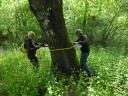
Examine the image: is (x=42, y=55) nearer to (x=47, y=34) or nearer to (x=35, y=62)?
(x=35, y=62)

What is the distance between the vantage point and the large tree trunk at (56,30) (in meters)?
10.7

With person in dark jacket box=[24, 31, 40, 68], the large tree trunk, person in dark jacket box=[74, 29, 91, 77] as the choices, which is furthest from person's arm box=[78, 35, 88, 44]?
person in dark jacket box=[24, 31, 40, 68]

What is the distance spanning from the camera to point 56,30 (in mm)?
11023

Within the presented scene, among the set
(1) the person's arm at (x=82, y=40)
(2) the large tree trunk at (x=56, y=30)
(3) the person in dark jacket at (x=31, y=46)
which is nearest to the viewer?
(2) the large tree trunk at (x=56, y=30)

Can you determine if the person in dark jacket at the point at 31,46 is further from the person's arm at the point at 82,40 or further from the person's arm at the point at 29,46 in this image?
the person's arm at the point at 82,40

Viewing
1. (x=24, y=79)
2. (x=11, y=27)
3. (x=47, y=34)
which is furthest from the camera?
(x=11, y=27)

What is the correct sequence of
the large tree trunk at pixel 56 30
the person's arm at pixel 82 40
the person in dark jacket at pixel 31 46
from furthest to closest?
1. the person in dark jacket at pixel 31 46
2. the person's arm at pixel 82 40
3. the large tree trunk at pixel 56 30

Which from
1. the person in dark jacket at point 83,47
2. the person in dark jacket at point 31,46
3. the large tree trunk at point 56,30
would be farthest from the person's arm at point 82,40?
the person in dark jacket at point 31,46

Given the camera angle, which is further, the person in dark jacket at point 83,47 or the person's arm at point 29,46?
the person's arm at point 29,46

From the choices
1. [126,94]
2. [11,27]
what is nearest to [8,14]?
[11,27]

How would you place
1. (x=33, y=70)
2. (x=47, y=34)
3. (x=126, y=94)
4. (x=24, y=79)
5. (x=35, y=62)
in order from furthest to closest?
1. (x=35, y=62)
2. (x=47, y=34)
3. (x=33, y=70)
4. (x=24, y=79)
5. (x=126, y=94)

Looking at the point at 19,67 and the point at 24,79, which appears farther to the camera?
the point at 19,67

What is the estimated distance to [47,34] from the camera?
11.2m

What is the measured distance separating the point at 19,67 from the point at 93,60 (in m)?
3.15
